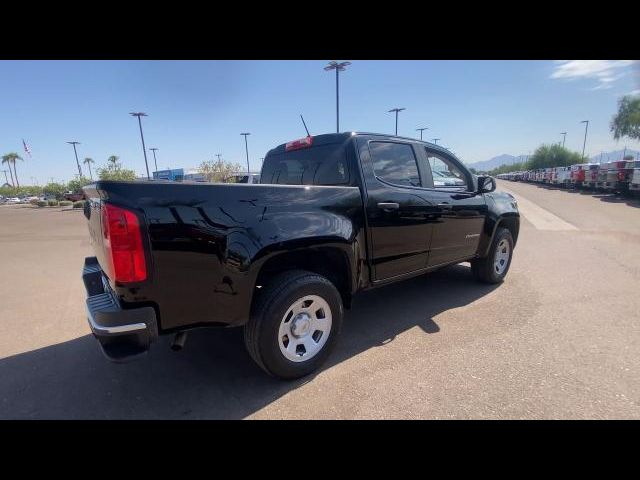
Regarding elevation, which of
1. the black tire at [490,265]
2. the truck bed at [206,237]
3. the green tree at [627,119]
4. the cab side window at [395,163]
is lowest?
the black tire at [490,265]

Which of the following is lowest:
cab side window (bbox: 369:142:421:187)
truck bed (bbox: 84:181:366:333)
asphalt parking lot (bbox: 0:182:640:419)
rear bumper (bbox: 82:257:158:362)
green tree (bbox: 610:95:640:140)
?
asphalt parking lot (bbox: 0:182:640:419)

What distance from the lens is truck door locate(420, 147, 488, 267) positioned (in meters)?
3.90

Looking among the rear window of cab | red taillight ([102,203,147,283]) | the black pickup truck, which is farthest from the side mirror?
red taillight ([102,203,147,283])

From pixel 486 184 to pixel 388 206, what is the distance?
6.35 feet

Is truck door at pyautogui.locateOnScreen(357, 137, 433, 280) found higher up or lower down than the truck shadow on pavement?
higher up

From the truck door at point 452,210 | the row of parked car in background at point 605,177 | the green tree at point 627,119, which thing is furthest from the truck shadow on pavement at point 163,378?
the green tree at point 627,119

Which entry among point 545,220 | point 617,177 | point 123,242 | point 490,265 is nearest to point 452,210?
point 490,265

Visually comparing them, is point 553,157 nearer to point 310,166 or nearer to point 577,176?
point 577,176

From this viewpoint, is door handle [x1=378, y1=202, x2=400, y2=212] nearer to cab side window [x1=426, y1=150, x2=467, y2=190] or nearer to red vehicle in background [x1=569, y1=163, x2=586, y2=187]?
cab side window [x1=426, y1=150, x2=467, y2=190]

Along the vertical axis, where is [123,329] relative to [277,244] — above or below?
below

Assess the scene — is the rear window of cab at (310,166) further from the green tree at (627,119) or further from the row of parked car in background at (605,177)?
the green tree at (627,119)

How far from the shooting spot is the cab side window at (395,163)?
339cm

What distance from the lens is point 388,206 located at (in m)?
3.26

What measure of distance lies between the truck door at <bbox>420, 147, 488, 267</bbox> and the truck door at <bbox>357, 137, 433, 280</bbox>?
18cm
